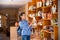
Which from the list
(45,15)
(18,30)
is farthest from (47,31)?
(18,30)

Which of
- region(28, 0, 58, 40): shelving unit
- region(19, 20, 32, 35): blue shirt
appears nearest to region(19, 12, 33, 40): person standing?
region(19, 20, 32, 35): blue shirt

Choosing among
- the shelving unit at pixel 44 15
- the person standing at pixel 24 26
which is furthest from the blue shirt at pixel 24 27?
the shelving unit at pixel 44 15

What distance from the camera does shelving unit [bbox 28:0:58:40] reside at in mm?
3688

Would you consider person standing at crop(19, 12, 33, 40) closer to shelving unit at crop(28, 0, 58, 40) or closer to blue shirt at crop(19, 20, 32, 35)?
blue shirt at crop(19, 20, 32, 35)

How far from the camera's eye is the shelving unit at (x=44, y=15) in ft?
12.1

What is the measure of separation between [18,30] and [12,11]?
0.52m

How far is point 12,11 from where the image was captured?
3.91m

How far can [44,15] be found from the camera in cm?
417

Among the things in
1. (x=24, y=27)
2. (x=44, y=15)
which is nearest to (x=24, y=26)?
(x=24, y=27)

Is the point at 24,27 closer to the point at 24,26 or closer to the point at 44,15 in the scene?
the point at 24,26

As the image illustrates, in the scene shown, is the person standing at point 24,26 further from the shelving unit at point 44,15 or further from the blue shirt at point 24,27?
the shelving unit at point 44,15

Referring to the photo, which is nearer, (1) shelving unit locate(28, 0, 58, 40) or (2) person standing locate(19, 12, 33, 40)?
(1) shelving unit locate(28, 0, 58, 40)

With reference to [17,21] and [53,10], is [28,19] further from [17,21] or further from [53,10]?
[53,10]

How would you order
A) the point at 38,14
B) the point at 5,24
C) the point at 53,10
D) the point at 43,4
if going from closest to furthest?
the point at 53,10
the point at 5,24
the point at 43,4
the point at 38,14
